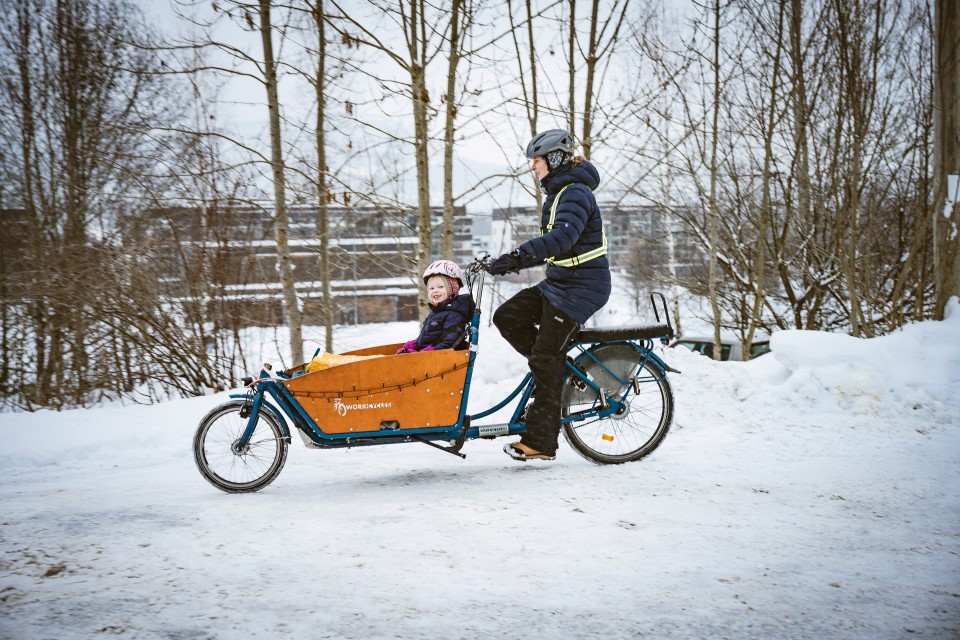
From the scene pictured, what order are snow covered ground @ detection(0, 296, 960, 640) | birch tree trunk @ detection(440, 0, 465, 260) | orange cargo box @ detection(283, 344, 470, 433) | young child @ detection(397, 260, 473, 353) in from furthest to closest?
1. birch tree trunk @ detection(440, 0, 465, 260)
2. young child @ detection(397, 260, 473, 353)
3. orange cargo box @ detection(283, 344, 470, 433)
4. snow covered ground @ detection(0, 296, 960, 640)

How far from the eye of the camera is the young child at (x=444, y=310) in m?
4.29

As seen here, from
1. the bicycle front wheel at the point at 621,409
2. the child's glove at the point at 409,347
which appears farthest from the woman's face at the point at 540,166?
the child's glove at the point at 409,347

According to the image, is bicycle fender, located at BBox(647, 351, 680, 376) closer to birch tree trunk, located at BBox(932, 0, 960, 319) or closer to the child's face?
the child's face

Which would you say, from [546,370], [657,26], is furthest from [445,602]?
[657,26]

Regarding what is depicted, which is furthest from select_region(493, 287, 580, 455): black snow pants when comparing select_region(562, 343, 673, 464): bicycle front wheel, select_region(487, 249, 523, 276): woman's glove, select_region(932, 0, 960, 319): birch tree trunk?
select_region(932, 0, 960, 319): birch tree trunk

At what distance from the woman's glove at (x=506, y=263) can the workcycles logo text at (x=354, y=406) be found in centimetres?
107

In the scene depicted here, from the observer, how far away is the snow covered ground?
2.27m

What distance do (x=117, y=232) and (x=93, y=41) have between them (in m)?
5.86

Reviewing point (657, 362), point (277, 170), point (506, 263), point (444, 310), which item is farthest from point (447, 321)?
point (277, 170)

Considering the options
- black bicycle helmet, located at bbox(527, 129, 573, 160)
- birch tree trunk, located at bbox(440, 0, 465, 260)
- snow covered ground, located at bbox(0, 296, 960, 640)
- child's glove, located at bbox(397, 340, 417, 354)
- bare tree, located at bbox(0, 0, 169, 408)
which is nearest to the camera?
snow covered ground, located at bbox(0, 296, 960, 640)

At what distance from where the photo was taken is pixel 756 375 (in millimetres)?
6523

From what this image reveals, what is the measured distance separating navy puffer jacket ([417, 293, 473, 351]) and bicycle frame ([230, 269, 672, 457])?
71 mm

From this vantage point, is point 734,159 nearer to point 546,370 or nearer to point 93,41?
point 546,370

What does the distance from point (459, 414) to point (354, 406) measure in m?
0.68
